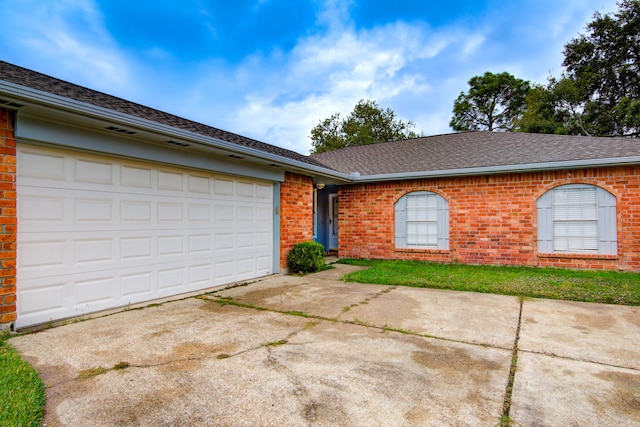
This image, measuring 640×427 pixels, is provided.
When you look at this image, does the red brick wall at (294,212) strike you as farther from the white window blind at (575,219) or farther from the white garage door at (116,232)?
the white window blind at (575,219)

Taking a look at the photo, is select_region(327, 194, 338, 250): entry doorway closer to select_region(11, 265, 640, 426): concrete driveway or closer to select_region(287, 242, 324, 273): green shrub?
select_region(287, 242, 324, 273): green shrub

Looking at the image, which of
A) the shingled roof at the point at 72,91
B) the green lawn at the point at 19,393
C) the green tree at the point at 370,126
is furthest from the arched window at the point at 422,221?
the green tree at the point at 370,126

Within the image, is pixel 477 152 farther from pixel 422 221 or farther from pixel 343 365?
pixel 343 365

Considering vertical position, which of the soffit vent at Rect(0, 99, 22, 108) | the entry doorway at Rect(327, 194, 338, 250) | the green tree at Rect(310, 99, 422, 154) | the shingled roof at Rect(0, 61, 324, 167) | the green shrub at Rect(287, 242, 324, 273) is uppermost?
the green tree at Rect(310, 99, 422, 154)

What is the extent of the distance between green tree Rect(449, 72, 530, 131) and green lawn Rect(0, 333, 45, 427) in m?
31.8

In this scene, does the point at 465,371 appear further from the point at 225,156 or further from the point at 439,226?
the point at 439,226

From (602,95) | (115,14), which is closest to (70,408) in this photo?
(115,14)

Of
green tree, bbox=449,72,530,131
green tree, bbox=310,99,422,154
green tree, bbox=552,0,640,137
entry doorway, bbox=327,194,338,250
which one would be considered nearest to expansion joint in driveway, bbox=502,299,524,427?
entry doorway, bbox=327,194,338,250

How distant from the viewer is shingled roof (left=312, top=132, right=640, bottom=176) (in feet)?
26.1

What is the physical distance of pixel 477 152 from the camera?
966 centimetres

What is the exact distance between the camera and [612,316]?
4.45 m

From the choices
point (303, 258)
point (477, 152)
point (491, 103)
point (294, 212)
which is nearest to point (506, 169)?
point (477, 152)

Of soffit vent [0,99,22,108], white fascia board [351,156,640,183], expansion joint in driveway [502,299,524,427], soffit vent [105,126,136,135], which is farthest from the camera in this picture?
white fascia board [351,156,640,183]

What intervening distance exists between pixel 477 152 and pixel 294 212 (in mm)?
5652
